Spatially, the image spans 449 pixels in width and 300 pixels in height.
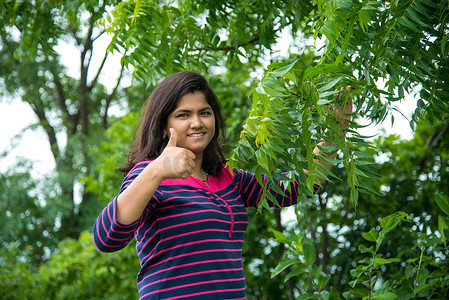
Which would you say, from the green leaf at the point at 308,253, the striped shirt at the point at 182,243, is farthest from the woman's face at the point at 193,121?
the green leaf at the point at 308,253

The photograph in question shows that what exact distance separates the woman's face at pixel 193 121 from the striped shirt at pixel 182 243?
0.14 meters

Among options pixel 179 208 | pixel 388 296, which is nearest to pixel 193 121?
pixel 179 208

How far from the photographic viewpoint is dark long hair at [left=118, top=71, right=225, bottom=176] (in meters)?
1.75

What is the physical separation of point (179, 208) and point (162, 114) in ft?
1.13

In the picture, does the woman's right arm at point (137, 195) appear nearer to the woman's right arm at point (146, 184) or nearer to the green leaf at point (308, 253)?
the woman's right arm at point (146, 184)

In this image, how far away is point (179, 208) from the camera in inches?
63.2

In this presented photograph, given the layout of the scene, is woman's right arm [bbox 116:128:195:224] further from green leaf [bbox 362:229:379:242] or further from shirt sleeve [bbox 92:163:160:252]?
green leaf [bbox 362:229:379:242]

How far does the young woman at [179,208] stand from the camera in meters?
1.46

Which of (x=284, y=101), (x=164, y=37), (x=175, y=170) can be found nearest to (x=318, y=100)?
(x=284, y=101)

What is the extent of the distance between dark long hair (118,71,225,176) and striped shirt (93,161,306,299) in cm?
14

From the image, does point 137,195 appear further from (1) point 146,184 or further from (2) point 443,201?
(2) point 443,201

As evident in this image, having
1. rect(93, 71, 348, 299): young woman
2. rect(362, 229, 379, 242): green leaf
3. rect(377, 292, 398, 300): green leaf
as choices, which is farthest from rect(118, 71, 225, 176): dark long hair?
rect(377, 292, 398, 300): green leaf

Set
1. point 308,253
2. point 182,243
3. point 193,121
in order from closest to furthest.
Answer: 1. point 182,243
2. point 193,121
3. point 308,253

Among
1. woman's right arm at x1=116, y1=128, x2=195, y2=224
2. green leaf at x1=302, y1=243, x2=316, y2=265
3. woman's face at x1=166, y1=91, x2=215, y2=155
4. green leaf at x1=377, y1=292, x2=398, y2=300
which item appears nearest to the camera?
woman's right arm at x1=116, y1=128, x2=195, y2=224
